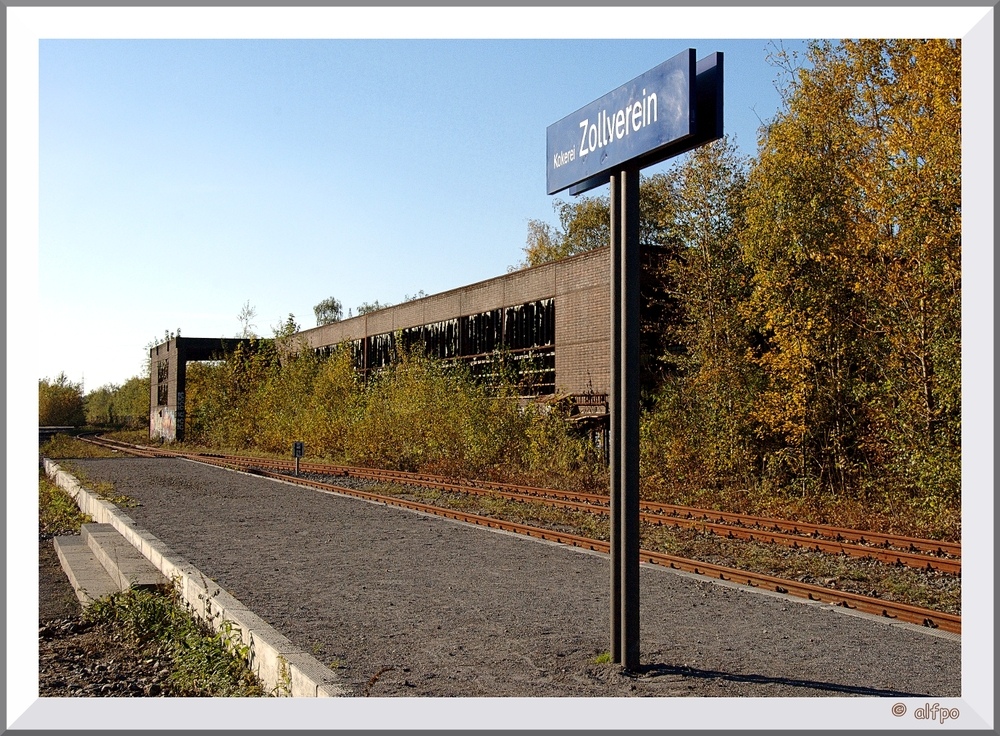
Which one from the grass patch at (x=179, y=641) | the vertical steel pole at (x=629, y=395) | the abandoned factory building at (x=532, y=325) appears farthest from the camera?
the abandoned factory building at (x=532, y=325)

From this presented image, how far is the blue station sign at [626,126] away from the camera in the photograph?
4.98m

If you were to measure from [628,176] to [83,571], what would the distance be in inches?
363

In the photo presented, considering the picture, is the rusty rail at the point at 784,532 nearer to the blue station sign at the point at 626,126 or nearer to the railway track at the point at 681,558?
the railway track at the point at 681,558

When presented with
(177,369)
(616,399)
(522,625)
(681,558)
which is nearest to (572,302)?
(681,558)

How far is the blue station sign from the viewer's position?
4.98 meters

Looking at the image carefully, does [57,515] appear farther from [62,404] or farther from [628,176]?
[62,404]

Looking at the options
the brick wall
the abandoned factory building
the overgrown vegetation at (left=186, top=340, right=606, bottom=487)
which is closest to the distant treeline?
the overgrown vegetation at (left=186, top=340, right=606, bottom=487)

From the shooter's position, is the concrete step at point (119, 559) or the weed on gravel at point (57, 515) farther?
the weed on gravel at point (57, 515)

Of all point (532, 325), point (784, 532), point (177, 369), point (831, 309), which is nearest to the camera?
point (784, 532)

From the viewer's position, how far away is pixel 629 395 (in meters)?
5.50

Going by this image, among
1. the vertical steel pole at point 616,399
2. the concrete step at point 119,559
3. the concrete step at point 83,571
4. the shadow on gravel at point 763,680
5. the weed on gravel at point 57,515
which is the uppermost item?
the vertical steel pole at point 616,399

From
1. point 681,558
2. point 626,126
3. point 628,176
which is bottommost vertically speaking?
point 681,558

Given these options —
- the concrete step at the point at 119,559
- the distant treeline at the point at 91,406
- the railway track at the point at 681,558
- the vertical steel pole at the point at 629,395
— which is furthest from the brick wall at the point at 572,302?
the distant treeline at the point at 91,406

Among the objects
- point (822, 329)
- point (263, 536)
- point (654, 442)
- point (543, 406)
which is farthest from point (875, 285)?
point (543, 406)
